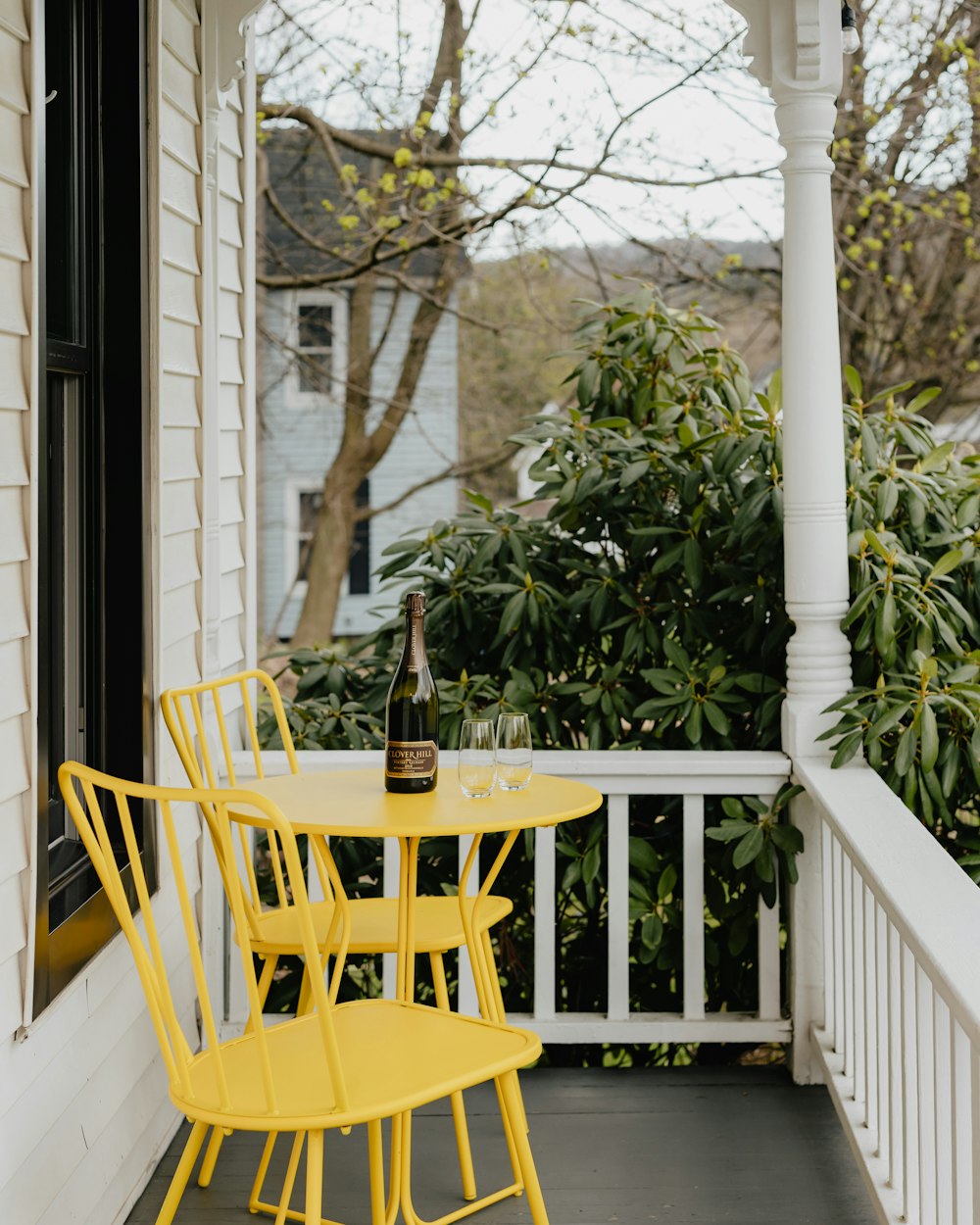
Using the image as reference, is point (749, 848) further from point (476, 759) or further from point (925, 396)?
point (925, 396)

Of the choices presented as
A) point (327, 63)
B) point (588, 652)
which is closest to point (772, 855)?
point (588, 652)

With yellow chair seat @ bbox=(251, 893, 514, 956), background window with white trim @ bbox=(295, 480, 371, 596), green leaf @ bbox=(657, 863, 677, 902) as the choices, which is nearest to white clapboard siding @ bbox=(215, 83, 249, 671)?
yellow chair seat @ bbox=(251, 893, 514, 956)

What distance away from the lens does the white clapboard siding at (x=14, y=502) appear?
195cm

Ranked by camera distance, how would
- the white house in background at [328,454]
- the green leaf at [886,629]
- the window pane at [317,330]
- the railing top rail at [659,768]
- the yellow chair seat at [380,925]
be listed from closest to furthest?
the yellow chair seat at [380,925]
the green leaf at [886,629]
the railing top rail at [659,768]
the window pane at [317,330]
the white house in background at [328,454]

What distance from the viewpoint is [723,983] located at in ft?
11.6

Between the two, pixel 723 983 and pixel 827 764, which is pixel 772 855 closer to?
pixel 827 764

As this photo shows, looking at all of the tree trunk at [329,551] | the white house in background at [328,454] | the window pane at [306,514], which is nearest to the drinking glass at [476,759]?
the tree trunk at [329,551]

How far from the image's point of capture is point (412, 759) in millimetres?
2572

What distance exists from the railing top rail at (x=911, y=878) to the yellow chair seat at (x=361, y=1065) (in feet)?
1.96

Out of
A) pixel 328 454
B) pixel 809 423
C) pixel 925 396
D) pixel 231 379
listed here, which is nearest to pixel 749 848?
pixel 809 423

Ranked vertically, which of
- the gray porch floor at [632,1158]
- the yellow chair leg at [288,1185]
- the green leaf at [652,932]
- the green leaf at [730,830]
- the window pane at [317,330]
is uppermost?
the window pane at [317,330]

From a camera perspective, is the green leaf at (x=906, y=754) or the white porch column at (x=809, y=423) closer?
the green leaf at (x=906, y=754)

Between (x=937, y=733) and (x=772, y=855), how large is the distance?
1.53ft

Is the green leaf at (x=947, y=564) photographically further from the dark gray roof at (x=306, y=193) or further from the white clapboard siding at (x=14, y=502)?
the dark gray roof at (x=306, y=193)
